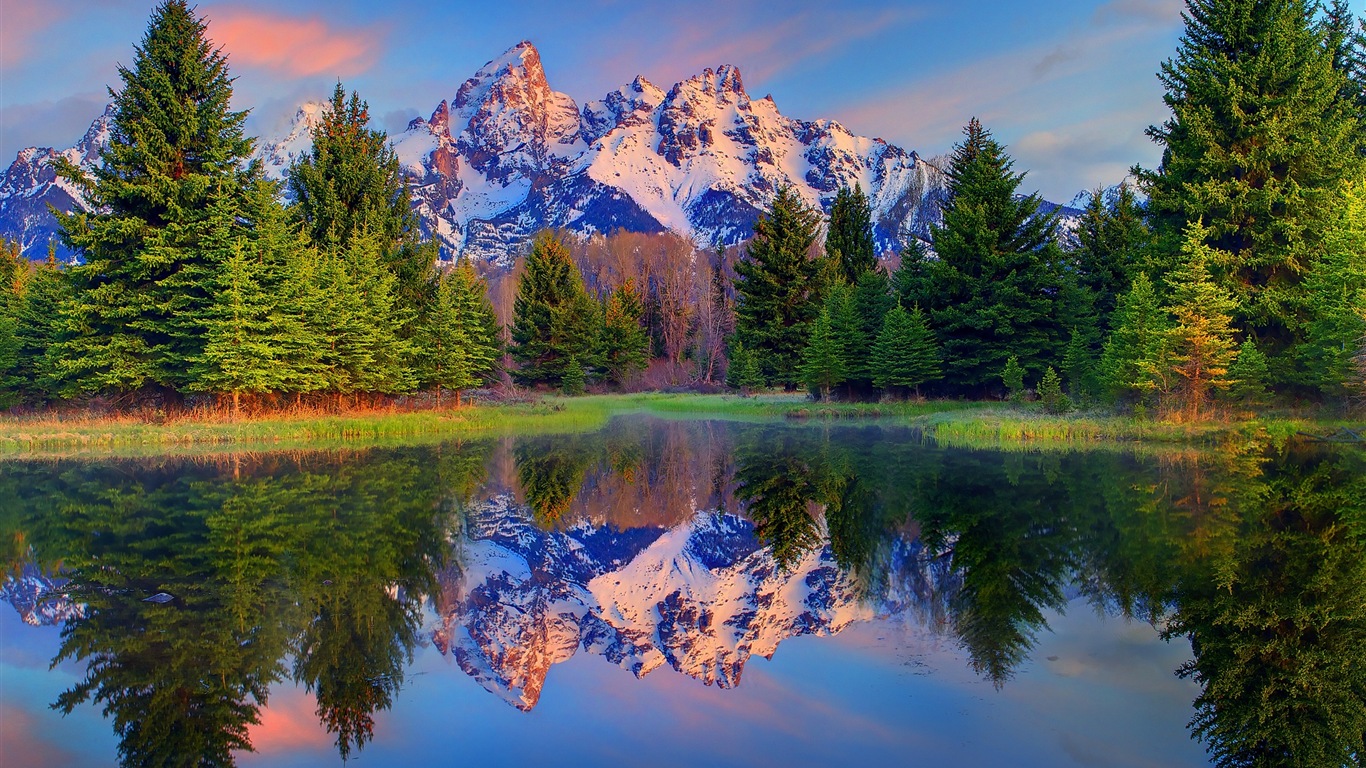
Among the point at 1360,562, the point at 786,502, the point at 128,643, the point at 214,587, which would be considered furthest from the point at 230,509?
the point at 1360,562

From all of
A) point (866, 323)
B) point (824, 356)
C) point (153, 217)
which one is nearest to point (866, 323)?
point (866, 323)

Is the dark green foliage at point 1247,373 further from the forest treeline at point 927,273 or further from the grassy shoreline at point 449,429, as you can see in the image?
the grassy shoreline at point 449,429

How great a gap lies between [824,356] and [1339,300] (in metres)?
20.4

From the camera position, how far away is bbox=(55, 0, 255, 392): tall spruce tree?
89.1 ft

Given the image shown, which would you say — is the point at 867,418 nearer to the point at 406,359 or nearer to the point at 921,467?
the point at 921,467

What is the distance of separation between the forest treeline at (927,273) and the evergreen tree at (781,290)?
23.2ft

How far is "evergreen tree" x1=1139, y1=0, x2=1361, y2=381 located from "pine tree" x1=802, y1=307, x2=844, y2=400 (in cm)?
1525

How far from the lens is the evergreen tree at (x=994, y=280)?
34.5 meters

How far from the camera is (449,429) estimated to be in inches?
1211

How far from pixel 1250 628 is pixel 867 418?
28.8m

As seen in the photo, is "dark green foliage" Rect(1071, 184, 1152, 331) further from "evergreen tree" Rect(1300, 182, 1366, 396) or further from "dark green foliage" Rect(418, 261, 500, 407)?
"dark green foliage" Rect(418, 261, 500, 407)

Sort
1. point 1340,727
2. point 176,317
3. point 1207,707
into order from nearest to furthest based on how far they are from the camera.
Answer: point 1340,727, point 1207,707, point 176,317

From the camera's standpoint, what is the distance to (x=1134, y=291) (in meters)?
24.9

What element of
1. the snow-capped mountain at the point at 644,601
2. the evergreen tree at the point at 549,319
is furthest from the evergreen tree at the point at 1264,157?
the evergreen tree at the point at 549,319
